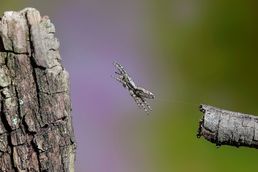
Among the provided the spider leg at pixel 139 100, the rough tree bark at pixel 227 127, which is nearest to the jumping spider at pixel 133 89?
the spider leg at pixel 139 100

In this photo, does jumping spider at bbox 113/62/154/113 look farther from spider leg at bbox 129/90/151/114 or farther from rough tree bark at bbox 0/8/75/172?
rough tree bark at bbox 0/8/75/172

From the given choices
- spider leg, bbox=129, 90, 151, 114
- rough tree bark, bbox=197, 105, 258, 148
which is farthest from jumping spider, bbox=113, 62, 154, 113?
rough tree bark, bbox=197, 105, 258, 148

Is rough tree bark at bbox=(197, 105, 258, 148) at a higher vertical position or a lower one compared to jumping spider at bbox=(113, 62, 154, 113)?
lower

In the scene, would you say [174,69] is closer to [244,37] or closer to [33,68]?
[244,37]

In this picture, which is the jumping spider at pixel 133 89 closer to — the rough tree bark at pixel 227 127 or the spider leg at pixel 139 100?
the spider leg at pixel 139 100

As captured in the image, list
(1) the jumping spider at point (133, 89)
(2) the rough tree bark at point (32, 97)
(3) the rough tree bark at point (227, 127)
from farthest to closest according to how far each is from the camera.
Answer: (1) the jumping spider at point (133, 89)
(3) the rough tree bark at point (227, 127)
(2) the rough tree bark at point (32, 97)

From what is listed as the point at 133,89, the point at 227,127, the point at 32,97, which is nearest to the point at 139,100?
the point at 133,89
